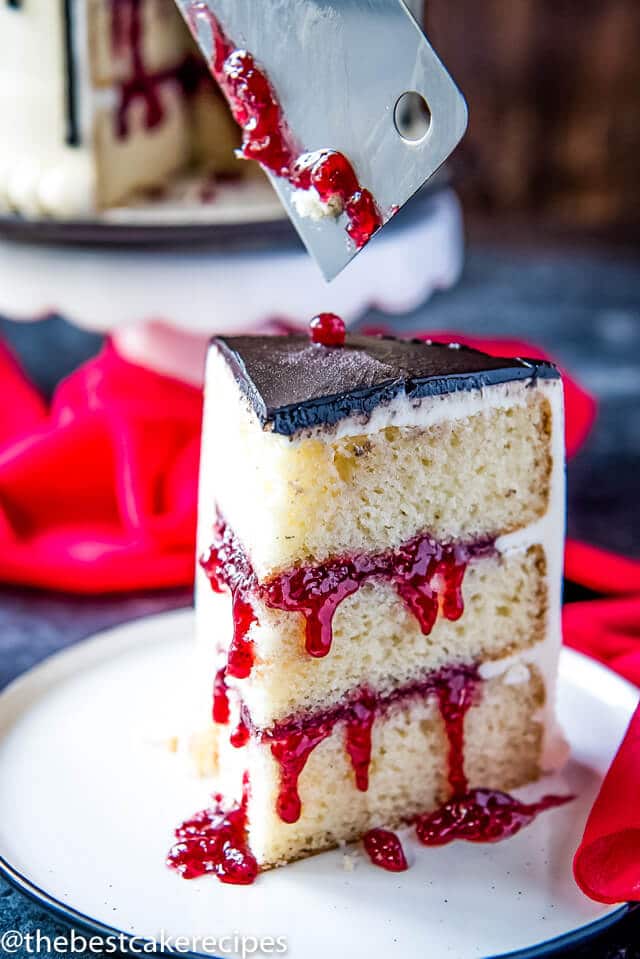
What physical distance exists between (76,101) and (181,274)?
431mm

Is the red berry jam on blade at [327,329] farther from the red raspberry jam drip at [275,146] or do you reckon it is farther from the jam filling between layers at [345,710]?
the jam filling between layers at [345,710]

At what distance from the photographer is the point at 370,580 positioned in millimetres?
1293

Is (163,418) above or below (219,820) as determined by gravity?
above

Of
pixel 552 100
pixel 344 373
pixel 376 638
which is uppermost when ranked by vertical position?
pixel 552 100

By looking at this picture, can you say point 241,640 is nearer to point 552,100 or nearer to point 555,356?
point 555,356

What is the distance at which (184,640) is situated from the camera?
168cm

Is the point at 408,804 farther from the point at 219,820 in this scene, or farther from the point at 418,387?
the point at 418,387

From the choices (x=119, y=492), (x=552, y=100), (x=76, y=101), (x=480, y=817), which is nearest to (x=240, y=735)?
(x=480, y=817)

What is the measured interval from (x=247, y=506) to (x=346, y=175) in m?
0.38

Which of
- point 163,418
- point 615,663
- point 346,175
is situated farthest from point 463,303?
point 346,175

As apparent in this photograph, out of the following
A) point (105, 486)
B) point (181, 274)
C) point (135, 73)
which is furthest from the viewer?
point (135, 73)

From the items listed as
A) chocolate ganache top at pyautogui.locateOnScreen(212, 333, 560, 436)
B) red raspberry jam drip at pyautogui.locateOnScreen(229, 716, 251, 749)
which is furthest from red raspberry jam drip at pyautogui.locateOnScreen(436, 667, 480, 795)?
chocolate ganache top at pyautogui.locateOnScreen(212, 333, 560, 436)

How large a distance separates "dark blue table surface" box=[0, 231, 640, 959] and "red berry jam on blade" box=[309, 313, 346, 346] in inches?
25.0

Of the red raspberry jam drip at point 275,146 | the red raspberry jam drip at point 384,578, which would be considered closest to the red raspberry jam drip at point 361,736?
the red raspberry jam drip at point 384,578
